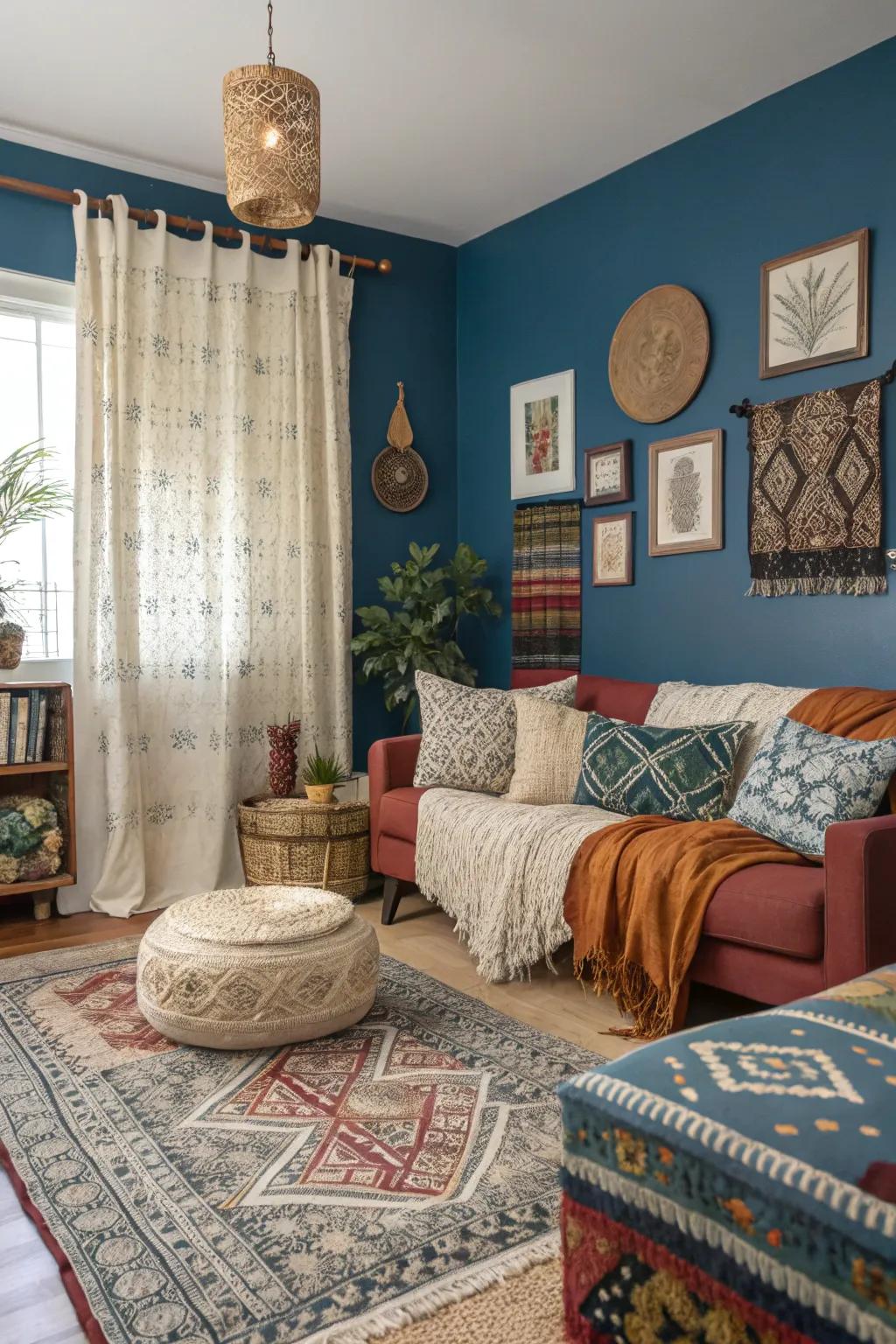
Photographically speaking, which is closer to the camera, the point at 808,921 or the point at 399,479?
the point at 808,921

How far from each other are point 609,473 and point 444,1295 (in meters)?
3.18

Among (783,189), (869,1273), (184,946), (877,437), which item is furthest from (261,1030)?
(783,189)

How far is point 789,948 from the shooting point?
7.85ft

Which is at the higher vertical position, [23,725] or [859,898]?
[23,725]

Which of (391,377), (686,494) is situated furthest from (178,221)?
(686,494)

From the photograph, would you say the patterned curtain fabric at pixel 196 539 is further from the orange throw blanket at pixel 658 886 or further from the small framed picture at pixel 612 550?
the orange throw blanket at pixel 658 886

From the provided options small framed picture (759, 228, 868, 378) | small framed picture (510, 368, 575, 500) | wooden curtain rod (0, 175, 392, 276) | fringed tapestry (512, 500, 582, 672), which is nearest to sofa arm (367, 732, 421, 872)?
fringed tapestry (512, 500, 582, 672)

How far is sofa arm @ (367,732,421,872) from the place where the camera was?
3.84m

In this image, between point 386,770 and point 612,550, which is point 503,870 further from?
point 612,550

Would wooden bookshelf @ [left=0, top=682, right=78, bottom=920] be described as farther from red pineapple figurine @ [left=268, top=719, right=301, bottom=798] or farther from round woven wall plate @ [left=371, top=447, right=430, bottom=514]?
round woven wall plate @ [left=371, top=447, right=430, bottom=514]

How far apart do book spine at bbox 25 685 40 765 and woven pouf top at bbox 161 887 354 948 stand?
121cm

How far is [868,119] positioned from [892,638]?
5.23 feet

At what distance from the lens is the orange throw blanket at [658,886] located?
8.51ft

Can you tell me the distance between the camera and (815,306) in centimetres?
340
